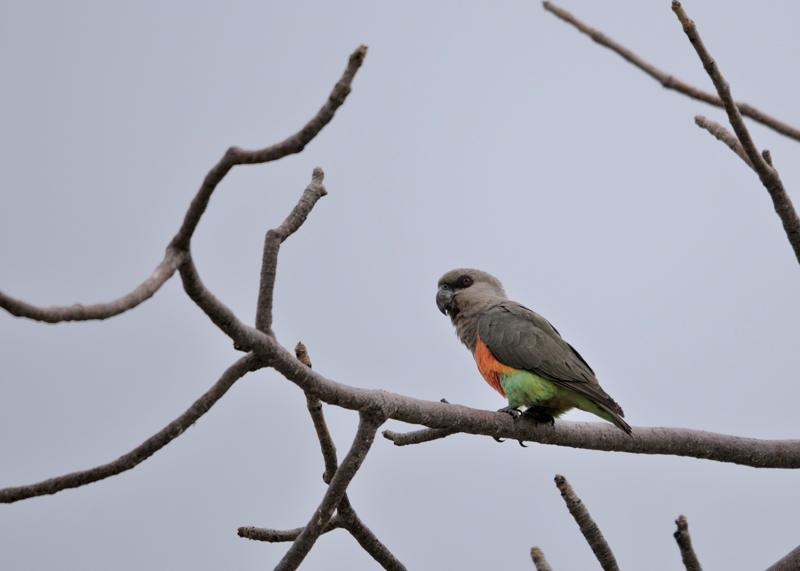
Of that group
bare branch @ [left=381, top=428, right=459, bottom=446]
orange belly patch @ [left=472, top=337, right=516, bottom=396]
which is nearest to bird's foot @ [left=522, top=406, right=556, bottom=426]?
orange belly patch @ [left=472, top=337, right=516, bottom=396]

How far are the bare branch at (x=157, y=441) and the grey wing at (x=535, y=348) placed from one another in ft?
10.0

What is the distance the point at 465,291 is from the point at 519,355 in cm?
130

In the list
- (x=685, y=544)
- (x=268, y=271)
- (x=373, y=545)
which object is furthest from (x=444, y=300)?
(x=685, y=544)

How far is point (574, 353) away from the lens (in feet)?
22.7

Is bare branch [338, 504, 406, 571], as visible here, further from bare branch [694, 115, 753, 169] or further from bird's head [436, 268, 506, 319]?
bird's head [436, 268, 506, 319]

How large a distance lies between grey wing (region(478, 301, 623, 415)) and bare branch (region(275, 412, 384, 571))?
232 cm

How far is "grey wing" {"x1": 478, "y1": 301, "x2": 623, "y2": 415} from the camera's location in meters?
6.27

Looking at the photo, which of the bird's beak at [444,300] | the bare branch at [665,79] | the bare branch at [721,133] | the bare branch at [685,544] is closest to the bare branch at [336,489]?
the bare branch at [685,544]

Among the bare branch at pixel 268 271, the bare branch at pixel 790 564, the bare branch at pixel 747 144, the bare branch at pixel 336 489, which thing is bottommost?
the bare branch at pixel 790 564

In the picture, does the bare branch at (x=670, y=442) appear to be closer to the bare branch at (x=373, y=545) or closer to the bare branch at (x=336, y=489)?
the bare branch at (x=373, y=545)

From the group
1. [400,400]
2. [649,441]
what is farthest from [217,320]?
[649,441]

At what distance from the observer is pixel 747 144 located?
4121 mm

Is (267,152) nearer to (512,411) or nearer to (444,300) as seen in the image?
(512,411)

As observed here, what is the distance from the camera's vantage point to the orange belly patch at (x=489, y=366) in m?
6.73
